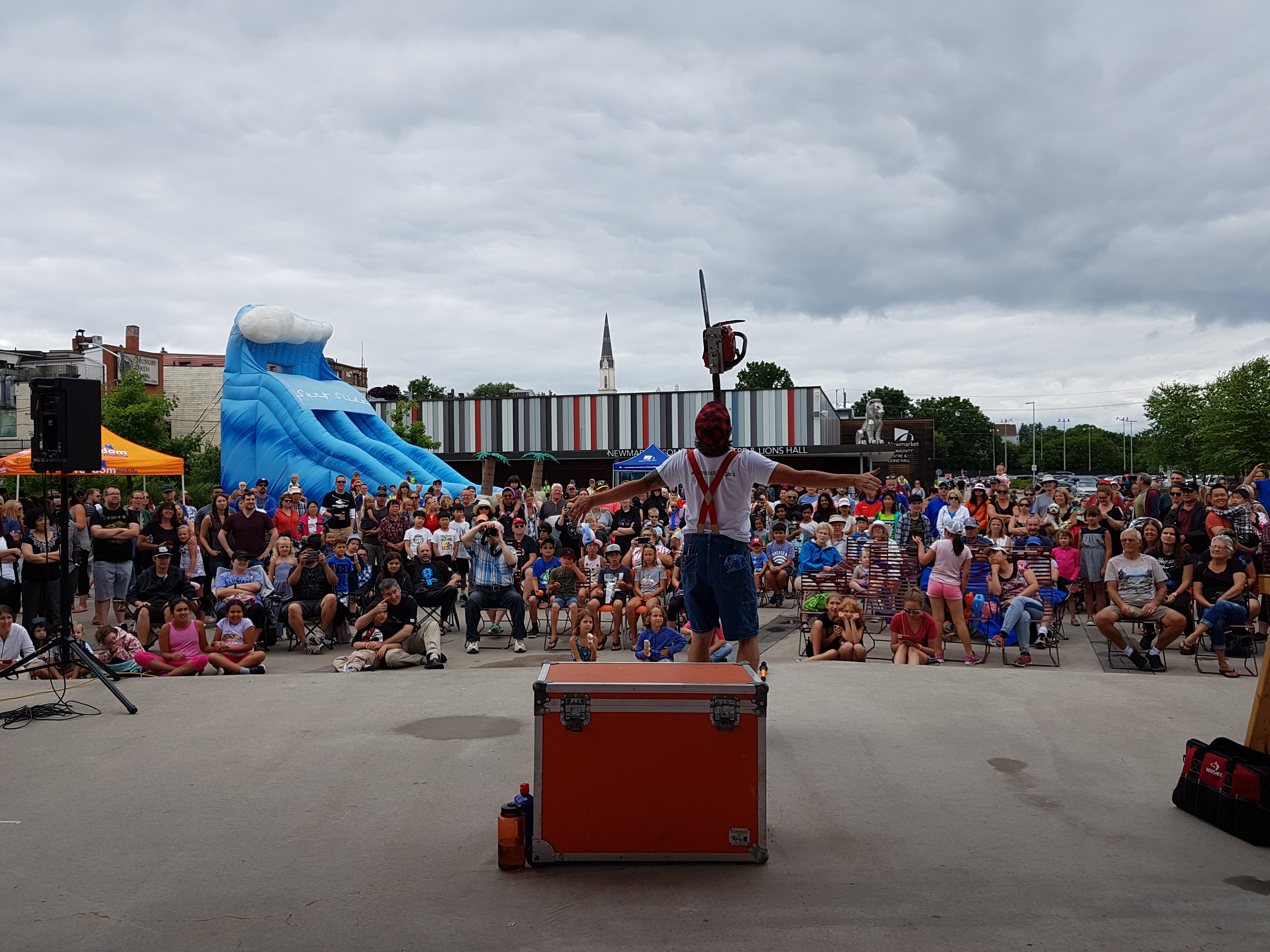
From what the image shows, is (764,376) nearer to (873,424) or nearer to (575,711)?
(873,424)

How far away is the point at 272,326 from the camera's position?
27969mm

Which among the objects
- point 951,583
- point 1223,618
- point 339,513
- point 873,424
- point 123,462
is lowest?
point 1223,618

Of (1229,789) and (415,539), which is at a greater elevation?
(415,539)

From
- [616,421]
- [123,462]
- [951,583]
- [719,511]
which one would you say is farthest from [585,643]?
[616,421]

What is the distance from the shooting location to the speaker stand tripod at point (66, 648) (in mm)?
6492

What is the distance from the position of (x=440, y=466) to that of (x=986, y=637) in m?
23.0

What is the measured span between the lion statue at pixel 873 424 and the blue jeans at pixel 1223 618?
3694 cm

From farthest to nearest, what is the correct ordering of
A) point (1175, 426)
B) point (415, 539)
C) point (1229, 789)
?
point (1175, 426) < point (415, 539) < point (1229, 789)

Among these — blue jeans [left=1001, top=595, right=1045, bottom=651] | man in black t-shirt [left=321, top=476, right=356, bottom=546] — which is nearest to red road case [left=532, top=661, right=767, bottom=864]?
blue jeans [left=1001, top=595, right=1045, bottom=651]

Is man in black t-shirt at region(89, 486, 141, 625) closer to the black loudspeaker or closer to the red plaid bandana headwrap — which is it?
the black loudspeaker

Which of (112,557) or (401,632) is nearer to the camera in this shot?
(401,632)

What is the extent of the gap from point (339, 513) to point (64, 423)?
6.89m

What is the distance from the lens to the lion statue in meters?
45.8

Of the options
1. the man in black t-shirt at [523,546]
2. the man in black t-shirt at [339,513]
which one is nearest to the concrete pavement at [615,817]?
the man in black t-shirt at [523,546]
